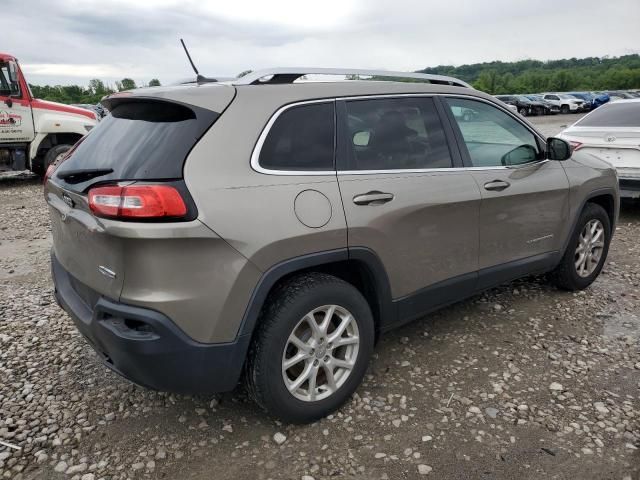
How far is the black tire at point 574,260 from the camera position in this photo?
4340 mm

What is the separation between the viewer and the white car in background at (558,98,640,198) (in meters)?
6.57

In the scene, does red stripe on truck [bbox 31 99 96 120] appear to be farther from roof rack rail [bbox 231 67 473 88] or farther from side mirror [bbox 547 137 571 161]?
side mirror [bbox 547 137 571 161]

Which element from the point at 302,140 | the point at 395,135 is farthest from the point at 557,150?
the point at 302,140

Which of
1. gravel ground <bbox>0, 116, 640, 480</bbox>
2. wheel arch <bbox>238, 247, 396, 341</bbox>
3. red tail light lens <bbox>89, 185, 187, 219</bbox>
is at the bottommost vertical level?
gravel ground <bbox>0, 116, 640, 480</bbox>

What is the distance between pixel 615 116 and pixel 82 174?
277 inches

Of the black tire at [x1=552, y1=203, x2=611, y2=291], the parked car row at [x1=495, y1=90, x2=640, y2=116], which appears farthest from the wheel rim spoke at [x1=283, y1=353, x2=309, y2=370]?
the parked car row at [x1=495, y1=90, x2=640, y2=116]

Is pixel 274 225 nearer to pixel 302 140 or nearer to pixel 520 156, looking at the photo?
pixel 302 140

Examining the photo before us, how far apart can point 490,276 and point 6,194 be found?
9.94m

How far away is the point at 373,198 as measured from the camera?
2.82 meters

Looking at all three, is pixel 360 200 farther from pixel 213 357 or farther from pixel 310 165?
pixel 213 357

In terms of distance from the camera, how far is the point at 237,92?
2.56 m

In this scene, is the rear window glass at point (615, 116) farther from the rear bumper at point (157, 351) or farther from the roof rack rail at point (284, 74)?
the rear bumper at point (157, 351)

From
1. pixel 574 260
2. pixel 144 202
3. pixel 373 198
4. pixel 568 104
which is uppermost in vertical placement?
pixel 144 202

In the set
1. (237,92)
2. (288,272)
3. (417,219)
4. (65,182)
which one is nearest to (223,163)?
(237,92)
